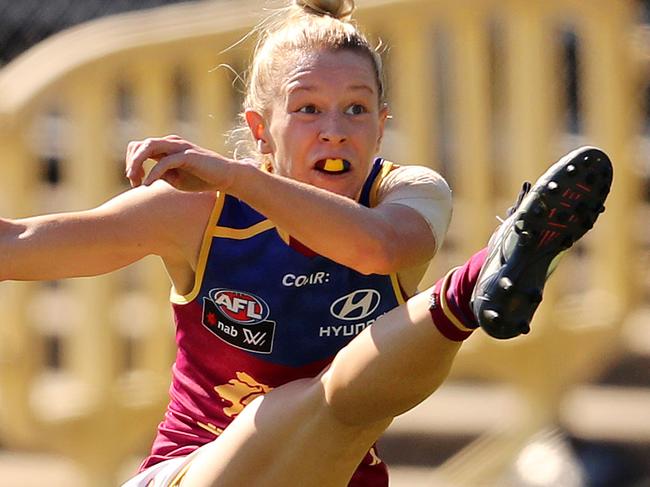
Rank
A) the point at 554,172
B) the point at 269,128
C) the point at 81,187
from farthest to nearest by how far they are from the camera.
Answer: the point at 81,187 < the point at 269,128 < the point at 554,172

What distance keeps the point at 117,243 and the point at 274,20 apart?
2.33 ft

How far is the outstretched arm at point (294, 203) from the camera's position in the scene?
3.31 m

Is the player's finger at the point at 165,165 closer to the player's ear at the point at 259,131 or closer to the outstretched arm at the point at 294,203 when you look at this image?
the outstretched arm at the point at 294,203

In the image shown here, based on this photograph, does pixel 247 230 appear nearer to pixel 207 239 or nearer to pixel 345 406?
pixel 207 239

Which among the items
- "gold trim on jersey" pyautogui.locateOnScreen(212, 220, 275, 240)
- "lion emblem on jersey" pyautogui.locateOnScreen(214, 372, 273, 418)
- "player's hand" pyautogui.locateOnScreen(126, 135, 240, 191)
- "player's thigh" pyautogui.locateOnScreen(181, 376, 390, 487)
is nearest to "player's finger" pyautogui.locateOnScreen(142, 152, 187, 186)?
"player's hand" pyautogui.locateOnScreen(126, 135, 240, 191)

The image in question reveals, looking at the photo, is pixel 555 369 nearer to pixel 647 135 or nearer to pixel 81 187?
pixel 647 135

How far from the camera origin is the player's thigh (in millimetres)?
3590

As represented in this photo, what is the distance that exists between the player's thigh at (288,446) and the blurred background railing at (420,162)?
8.15 feet

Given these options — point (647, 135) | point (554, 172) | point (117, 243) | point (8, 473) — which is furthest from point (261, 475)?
point (647, 135)

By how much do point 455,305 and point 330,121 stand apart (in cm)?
55

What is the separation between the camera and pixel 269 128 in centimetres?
387

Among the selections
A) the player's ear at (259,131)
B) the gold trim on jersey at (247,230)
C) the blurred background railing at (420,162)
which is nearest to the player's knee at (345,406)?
the gold trim on jersey at (247,230)

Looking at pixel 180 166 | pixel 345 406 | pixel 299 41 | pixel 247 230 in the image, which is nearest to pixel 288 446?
pixel 345 406

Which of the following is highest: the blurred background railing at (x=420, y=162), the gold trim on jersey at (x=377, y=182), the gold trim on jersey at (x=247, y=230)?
the gold trim on jersey at (x=377, y=182)
